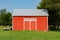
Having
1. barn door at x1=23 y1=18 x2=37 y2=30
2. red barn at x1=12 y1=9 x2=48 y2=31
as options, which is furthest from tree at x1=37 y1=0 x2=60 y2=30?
barn door at x1=23 y1=18 x2=37 y2=30

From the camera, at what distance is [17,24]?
1485 inches

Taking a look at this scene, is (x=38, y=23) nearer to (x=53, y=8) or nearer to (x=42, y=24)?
(x=42, y=24)

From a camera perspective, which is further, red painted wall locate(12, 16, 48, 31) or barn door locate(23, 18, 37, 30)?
red painted wall locate(12, 16, 48, 31)

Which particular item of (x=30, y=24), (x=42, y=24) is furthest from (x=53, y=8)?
(x=30, y=24)

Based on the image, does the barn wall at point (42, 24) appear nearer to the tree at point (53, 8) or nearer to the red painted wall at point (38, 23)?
the red painted wall at point (38, 23)

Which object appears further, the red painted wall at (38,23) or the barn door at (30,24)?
the red painted wall at (38,23)

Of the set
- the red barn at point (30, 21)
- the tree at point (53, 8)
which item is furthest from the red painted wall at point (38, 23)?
the tree at point (53, 8)

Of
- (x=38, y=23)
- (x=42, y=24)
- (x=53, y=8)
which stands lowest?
(x=42, y=24)

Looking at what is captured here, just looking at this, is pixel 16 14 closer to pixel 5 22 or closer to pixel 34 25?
pixel 34 25

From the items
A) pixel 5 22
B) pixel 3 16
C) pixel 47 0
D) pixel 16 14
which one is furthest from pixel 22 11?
pixel 3 16

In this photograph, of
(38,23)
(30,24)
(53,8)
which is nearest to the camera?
(30,24)

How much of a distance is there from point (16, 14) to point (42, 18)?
17.6 ft

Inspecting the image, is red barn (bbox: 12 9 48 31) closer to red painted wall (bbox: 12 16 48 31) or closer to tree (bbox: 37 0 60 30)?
red painted wall (bbox: 12 16 48 31)

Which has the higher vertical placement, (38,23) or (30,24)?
(38,23)
